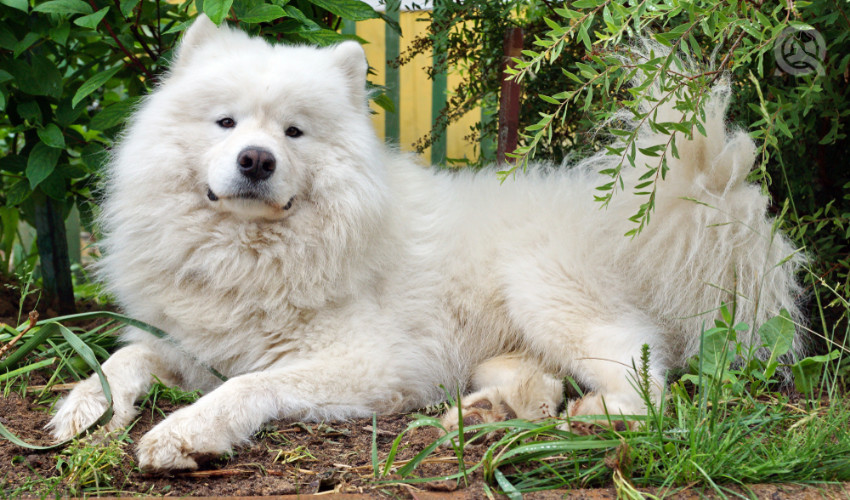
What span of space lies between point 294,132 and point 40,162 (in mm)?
1410

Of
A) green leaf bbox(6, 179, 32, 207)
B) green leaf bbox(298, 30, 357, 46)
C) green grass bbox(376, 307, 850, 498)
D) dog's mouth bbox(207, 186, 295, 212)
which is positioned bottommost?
green grass bbox(376, 307, 850, 498)

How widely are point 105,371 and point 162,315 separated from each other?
32 centimetres

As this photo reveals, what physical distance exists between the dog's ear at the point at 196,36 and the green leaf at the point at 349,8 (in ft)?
1.47

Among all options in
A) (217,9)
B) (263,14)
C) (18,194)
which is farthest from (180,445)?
(18,194)

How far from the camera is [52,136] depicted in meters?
3.28

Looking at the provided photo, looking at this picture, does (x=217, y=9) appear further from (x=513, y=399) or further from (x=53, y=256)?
(x=53, y=256)

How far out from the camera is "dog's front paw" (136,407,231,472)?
1988 millimetres

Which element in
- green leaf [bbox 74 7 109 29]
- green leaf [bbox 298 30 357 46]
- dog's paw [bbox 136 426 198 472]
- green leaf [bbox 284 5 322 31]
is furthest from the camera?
green leaf [bbox 298 30 357 46]

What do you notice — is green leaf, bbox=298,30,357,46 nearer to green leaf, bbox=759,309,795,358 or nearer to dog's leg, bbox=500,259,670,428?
dog's leg, bbox=500,259,670,428

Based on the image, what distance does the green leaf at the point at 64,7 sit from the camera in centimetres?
287

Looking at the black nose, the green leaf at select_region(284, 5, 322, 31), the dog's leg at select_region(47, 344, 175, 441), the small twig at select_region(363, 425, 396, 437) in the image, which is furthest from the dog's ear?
the small twig at select_region(363, 425, 396, 437)

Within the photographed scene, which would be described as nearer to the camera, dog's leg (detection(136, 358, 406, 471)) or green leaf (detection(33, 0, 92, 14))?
dog's leg (detection(136, 358, 406, 471))

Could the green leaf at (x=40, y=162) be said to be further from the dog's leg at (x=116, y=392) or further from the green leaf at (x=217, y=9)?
the green leaf at (x=217, y=9)

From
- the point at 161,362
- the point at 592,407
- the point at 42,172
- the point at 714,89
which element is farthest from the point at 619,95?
the point at 42,172
